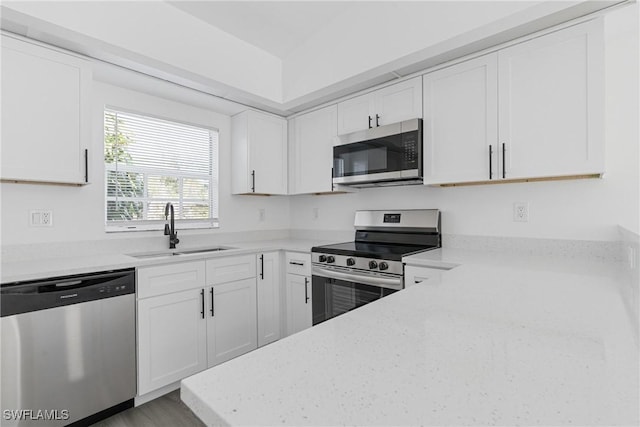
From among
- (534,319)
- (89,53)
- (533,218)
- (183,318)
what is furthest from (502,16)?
(183,318)

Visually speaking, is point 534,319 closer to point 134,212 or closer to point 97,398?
point 97,398

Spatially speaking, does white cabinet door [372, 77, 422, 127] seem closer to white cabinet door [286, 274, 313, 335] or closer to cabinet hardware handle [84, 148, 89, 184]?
white cabinet door [286, 274, 313, 335]

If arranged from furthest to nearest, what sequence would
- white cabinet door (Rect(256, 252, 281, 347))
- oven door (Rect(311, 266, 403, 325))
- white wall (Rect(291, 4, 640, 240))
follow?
white cabinet door (Rect(256, 252, 281, 347)) < oven door (Rect(311, 266, 403, 325)) < white wall (Rect(291, 4, 640, 240))

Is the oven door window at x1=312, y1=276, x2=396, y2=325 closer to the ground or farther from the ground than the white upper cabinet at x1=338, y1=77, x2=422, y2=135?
closer to the ground

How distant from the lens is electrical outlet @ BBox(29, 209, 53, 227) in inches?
80.6

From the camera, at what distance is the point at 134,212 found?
2588 mm

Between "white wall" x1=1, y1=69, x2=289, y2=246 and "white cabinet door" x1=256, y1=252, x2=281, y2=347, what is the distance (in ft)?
2.18

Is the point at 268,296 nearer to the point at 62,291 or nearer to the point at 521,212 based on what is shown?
the point at 62,291

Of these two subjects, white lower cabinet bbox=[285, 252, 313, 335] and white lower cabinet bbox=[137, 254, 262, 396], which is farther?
white lower cabinet bbox=[285, 252, 313, 335]

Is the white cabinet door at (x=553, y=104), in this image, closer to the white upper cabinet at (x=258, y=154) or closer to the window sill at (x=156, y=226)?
the white upper cabinet at (x=258, y=154)

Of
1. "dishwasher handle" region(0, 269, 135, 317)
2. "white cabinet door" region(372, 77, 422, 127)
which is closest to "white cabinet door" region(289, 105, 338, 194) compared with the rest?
"white cabinet door" region(372, 77, 422, 127)

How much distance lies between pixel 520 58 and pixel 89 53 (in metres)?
2.65

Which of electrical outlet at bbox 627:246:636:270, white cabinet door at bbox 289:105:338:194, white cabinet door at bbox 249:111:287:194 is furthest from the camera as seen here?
white cabinet door at bbox 249:111:287:194

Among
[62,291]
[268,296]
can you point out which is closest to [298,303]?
[268,296]
